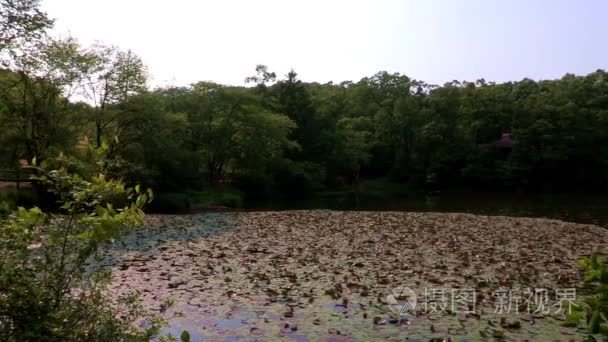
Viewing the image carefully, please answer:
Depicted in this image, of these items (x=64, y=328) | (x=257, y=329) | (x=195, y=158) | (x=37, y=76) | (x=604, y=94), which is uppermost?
(x=604, y=94)

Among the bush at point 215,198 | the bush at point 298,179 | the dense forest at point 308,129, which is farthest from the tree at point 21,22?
the bush at point 298,179

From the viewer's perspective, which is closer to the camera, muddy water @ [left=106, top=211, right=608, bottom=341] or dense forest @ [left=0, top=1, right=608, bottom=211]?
muddy water @ [left=106, top=211, right=608, bottom=341]

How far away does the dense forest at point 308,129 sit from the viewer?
26219mm

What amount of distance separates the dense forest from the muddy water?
36.7ft

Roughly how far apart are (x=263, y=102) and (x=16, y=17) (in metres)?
28.9

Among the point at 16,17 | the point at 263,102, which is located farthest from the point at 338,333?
the point at 263,102

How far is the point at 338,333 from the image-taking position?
7.21 meters

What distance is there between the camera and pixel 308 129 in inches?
1885

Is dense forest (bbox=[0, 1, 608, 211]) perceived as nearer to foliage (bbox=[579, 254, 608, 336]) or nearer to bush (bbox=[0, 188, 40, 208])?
bush (bbox=[0, 188, 40, 208])

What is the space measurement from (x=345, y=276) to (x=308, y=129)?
37885mm

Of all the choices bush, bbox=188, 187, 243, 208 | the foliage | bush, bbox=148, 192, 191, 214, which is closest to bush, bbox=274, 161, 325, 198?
bush, bbox=188, 187, 243, 208

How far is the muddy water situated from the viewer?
24.6 feet

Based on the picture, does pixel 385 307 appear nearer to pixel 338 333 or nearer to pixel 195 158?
pixel 338 333

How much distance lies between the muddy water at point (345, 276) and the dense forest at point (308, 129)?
1120 centimetres
